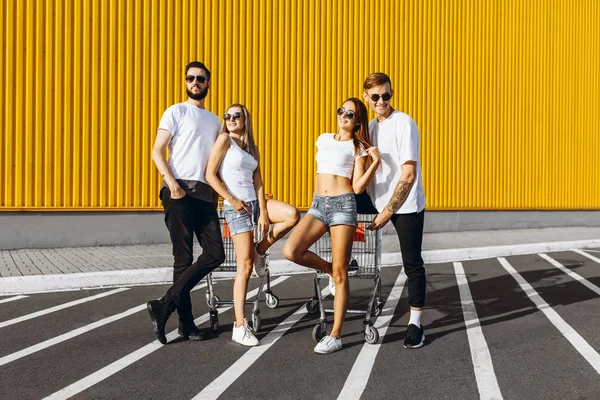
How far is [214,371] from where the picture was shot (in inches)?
167

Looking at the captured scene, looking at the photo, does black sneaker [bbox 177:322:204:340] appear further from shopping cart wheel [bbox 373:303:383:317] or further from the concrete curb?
the concrete curb

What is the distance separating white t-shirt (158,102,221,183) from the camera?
4.89 meters

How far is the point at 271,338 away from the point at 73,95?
7.88 m

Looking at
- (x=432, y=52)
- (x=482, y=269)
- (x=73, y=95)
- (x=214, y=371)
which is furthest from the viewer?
(x=432, y=52)

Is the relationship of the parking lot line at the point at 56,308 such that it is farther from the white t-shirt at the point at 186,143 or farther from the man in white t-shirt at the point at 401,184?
the man in white t-shirt at the point at 401,184

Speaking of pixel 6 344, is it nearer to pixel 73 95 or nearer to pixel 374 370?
pixel 374 370

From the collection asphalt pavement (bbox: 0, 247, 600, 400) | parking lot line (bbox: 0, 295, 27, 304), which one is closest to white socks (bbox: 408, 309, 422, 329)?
asphalt pavement (bbox: 0, 247, 600, 400)

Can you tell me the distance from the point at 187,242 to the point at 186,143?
2.58 feet

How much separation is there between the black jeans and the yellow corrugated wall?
25.4 ft

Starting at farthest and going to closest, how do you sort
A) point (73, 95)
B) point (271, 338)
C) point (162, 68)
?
1. point (162, 68)
2. point (73, 95)
3. point (271, 338)

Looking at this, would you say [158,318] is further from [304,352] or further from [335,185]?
[335,185]

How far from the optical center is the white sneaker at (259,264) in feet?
17.3

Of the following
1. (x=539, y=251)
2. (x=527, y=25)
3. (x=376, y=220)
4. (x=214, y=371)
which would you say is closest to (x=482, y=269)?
(x=539, y=251)

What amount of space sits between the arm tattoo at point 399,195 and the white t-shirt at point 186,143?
150 centimetres
